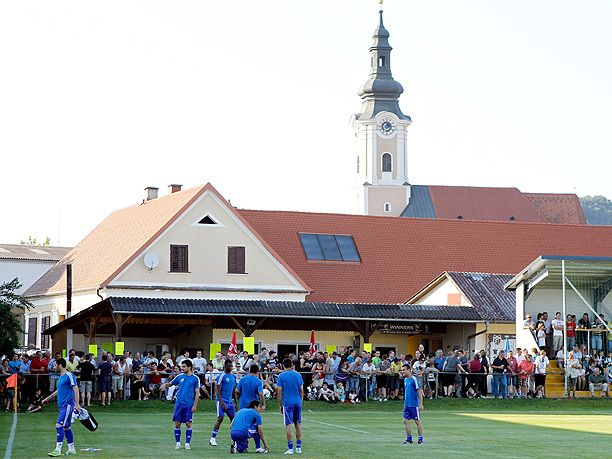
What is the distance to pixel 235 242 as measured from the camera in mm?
52344

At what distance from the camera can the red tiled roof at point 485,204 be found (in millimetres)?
114688

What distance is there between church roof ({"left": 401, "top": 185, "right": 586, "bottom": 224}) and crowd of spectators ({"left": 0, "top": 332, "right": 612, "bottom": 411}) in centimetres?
7287

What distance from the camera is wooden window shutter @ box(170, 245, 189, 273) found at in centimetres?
5134

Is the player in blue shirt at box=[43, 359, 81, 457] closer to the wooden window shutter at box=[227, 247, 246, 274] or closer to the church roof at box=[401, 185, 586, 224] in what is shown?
the wooden window shutter at box=[227, 247, 246, 274]

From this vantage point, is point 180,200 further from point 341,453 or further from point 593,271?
point 341,453

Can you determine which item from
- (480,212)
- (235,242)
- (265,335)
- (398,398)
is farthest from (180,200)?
(480,212)

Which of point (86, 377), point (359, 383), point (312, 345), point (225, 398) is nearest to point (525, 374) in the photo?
point (359, 383)

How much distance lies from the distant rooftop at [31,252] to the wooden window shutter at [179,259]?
114 feet

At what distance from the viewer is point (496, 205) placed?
116 meters

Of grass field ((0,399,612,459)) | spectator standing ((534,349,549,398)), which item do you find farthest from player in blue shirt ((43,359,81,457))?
spectator standing ((534,349,549,398))

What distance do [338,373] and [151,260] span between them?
1457cm

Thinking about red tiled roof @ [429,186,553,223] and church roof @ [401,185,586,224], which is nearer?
red tiled roof @ [429,186,553,223]

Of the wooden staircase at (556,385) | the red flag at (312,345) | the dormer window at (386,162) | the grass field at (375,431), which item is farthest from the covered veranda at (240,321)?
the dormer window at (386,162)

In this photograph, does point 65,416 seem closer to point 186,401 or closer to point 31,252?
point 186,401
